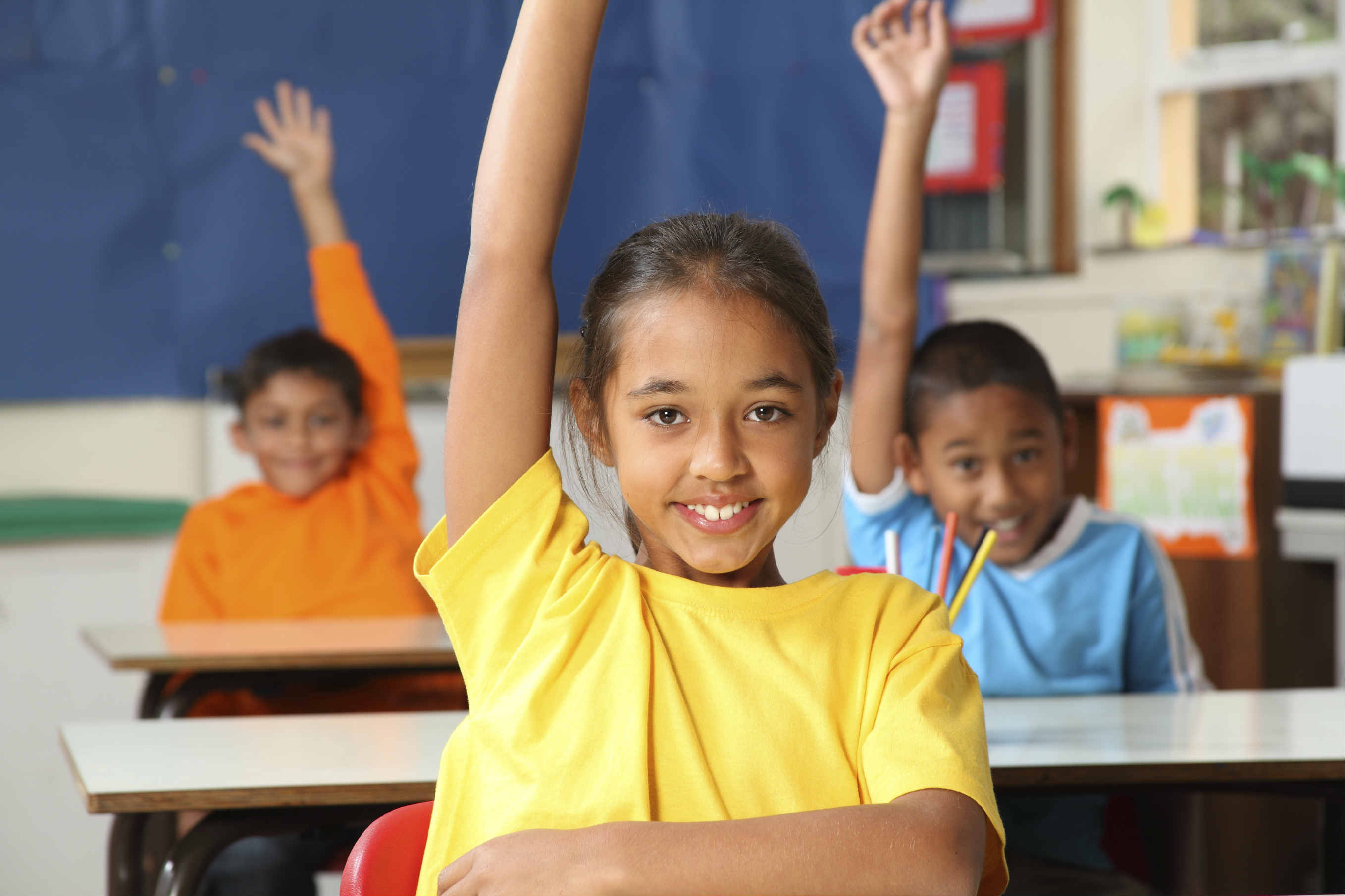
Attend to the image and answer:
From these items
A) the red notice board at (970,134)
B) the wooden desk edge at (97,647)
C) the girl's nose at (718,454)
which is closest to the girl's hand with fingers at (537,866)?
the girl's nose at (718,454)

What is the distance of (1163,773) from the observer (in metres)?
1.12

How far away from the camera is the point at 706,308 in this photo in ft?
2.82

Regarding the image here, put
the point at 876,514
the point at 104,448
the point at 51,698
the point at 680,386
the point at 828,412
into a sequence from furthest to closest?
the point at 104,448 < the point at 51,698 < the point at 876,514 < the point at 828,412 < the point at 680,386

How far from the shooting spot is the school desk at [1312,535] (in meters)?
2.64

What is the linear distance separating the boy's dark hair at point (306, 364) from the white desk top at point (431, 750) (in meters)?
1.17

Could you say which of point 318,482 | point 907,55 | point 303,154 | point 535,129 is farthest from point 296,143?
point 535,129

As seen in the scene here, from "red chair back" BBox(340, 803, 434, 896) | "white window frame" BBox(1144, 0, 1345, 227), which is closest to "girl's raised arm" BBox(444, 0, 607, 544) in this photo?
"red chair back" BBox(340, 803, 434, 896)

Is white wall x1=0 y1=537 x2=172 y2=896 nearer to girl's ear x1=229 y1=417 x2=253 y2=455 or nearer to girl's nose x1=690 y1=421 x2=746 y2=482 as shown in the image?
girl's ear x1=229 y1=417 x2=253 y2=455

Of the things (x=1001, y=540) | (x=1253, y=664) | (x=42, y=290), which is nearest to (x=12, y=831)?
(x=42, y=290)

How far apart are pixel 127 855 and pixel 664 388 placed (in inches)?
32.6

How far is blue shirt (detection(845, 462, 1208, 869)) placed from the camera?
1.56 meters

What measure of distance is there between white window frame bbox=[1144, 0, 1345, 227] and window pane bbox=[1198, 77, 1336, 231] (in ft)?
0.09

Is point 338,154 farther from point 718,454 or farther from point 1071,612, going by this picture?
point 718,454

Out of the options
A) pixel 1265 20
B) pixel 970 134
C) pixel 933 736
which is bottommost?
pixel 933 736
